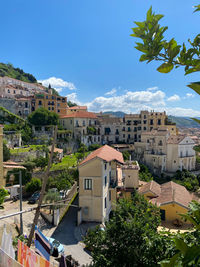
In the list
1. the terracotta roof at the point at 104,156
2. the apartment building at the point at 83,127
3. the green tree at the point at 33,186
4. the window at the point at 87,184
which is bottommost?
the green tree at the point at 33,186

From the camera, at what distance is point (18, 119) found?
53.6m

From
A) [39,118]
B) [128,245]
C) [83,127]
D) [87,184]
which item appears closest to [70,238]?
[87,184]

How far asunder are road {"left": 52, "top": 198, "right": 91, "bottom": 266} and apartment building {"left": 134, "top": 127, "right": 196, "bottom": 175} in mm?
30539

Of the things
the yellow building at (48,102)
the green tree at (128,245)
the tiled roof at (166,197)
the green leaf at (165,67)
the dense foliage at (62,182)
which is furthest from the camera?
the yellow building at (48,102)

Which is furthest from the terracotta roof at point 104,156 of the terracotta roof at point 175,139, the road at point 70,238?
the terracotta roof at point 175,139

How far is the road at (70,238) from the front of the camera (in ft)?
45.8

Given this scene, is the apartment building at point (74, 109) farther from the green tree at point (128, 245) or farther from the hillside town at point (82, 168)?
the green tree at point (128, 245)

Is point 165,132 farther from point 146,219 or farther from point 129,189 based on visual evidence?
point 146,219

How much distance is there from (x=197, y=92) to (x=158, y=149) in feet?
156

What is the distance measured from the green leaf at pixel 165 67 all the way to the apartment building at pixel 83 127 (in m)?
53.9

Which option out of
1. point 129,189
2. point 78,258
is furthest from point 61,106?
point 78,258

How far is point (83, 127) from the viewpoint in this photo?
2269 inches

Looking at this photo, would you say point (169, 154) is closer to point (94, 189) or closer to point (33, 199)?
point (94, 189)

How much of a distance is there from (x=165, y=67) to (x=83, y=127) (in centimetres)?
5593
